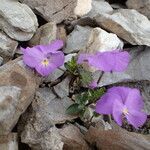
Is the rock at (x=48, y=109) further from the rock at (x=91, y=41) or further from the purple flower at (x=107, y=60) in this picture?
the rock at (x=91, y=41)

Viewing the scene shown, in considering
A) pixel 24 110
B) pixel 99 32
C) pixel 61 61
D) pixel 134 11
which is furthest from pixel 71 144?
pixel 134 11

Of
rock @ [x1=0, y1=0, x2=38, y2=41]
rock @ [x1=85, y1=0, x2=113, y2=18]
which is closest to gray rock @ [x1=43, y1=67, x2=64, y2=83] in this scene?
rock @ [x1=0, y1=0, x2=38, y2=41]

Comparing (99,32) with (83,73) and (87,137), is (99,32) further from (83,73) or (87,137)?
(87,137)

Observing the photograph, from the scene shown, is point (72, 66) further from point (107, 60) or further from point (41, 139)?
point (41, 139)

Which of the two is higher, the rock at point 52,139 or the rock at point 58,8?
the rock at point 58,8

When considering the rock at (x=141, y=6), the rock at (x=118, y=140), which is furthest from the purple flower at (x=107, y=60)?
the rock at (x=141, y=6)

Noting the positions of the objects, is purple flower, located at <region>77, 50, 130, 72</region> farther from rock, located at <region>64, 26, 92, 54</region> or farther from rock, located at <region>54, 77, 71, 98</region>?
rock, located at <region>64, 26, 92, 54</region>
